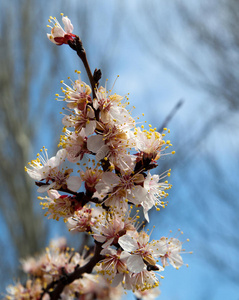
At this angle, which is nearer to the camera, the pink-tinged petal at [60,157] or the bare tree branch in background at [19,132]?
the pink-tinged petal at [60,157]

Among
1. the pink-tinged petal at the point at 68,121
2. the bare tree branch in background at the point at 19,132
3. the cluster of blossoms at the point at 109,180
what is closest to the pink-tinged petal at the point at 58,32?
the cluster of blossoms at the point at 109,180

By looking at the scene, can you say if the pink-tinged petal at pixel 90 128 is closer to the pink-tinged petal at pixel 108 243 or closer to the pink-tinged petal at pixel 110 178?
the pink-tinged petal at pixel 110 178

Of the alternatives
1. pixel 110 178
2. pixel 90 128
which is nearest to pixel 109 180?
pixel 110 178

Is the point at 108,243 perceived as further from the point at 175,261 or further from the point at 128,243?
the point at 175,261

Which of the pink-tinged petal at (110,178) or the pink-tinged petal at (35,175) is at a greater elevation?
the pink-tinged petal at (110,178)

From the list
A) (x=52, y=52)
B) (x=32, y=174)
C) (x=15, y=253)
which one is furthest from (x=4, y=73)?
(x=32, y=174)

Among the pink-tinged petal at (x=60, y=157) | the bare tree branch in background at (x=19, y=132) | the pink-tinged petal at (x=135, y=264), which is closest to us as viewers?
the pink-tinged petal at (x=135, y=264)

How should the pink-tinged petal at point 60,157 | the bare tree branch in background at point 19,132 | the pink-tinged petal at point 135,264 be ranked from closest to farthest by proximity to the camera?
the pink-tinged petal at point 135,264 < the pink-tinged petal at point 60,157 < the bare tree branch in background at point 19,132

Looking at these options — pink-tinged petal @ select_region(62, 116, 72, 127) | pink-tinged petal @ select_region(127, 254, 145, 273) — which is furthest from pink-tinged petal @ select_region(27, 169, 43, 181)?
pink-tinged petal @ select_region(127, 254, 145, 273)
